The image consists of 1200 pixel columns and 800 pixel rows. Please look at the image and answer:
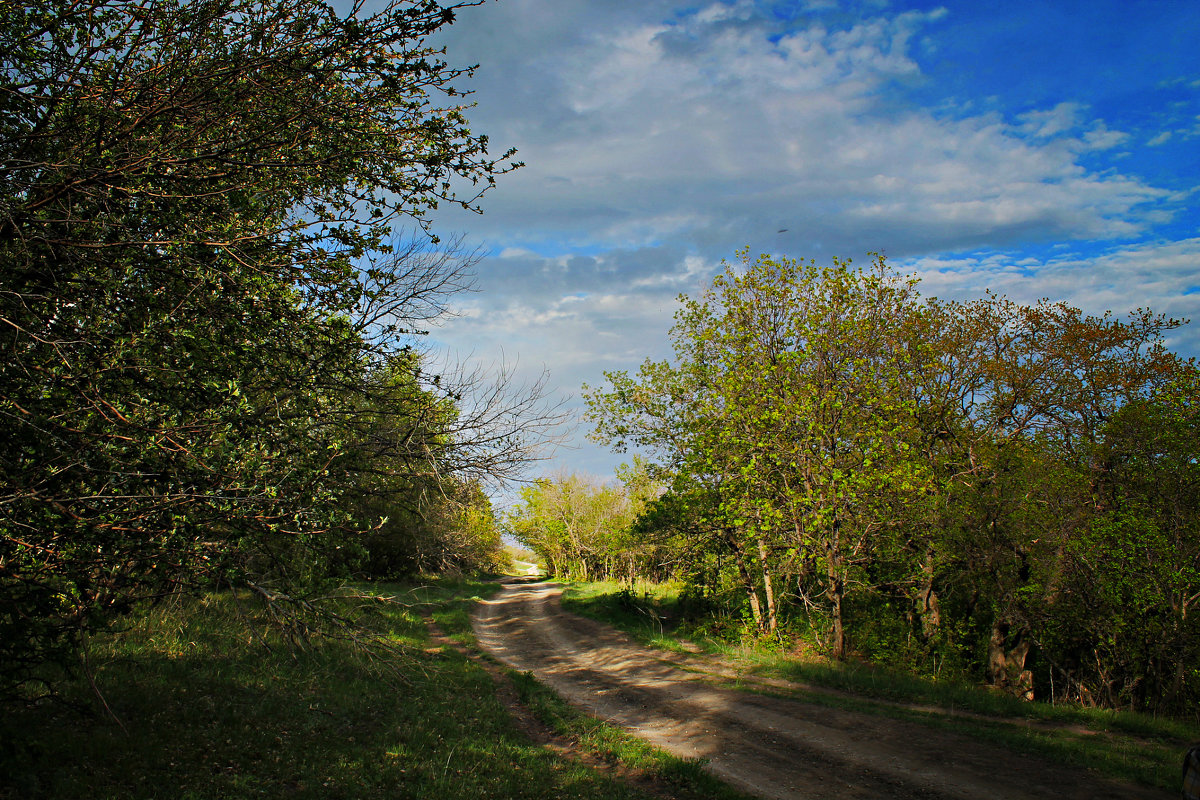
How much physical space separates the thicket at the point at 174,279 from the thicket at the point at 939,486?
39.0ft

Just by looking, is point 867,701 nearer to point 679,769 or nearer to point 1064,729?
point 1064,729

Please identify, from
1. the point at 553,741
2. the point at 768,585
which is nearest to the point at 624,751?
the point at 553,741

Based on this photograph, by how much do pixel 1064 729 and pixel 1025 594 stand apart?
5.16 metres

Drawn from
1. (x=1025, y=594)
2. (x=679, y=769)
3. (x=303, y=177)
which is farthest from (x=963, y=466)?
(x=303, y=177)

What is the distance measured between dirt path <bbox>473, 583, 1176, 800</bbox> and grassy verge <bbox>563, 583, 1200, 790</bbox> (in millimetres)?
606

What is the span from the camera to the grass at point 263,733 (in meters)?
5.63

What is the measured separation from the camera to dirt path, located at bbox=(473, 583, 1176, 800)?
306 inches

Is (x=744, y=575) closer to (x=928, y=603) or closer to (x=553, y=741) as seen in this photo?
(x=928, y=603)

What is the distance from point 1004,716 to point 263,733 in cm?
1305

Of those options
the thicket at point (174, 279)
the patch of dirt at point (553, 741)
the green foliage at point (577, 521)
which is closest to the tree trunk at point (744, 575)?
the patch of dirt at point (553, 741)

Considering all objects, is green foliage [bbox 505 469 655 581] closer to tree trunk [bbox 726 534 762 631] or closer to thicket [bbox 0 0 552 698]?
tree trunk [bbox 726 534 762 631]

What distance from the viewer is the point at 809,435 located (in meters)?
16.0

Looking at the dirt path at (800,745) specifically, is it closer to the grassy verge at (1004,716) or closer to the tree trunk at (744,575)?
the grassy verge at (1004,716)

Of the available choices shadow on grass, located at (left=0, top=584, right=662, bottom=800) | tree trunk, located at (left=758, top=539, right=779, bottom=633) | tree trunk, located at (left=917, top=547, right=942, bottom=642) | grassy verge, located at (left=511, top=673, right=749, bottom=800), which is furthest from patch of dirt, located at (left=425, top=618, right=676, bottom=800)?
tree trunk, located at (left=917, top=547, right=942, bottom=642)
